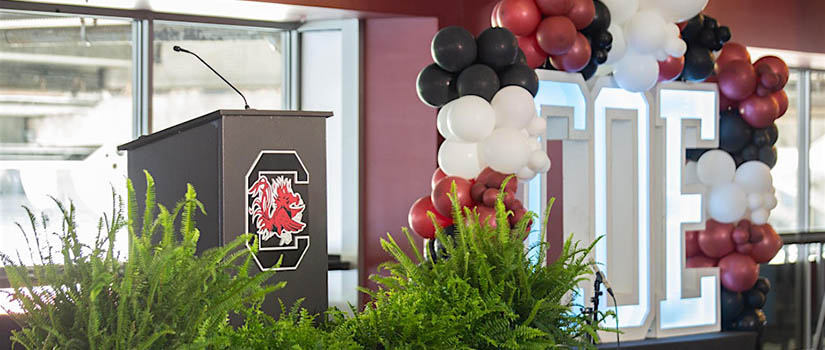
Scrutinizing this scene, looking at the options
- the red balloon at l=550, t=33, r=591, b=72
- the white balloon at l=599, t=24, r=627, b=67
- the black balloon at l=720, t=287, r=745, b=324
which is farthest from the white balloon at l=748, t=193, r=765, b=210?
the red balloon at l=550, t=33, r=591, b=72

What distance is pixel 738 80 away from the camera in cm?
562

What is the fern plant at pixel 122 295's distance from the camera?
1900mm

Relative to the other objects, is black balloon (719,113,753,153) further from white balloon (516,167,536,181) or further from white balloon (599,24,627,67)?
white balloon (516,167,536,181)

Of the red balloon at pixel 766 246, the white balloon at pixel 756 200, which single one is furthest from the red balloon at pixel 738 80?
the red balloon at pixel 766 246

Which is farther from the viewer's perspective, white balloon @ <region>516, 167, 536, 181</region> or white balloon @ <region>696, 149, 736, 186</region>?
white balloon @ <region>696, 149, 736, 186</region>

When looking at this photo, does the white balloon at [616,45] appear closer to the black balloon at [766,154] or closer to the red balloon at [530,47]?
the red balloon at [530,47]

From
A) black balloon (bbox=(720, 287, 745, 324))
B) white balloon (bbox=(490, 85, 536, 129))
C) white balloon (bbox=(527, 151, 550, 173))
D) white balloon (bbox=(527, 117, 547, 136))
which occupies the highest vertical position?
white balloon (bbox=(490, 85, 536, 129))

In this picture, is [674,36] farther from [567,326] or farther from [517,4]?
[567,326]

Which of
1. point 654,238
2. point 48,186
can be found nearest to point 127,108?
point 48,186

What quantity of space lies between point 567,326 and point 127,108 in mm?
3914

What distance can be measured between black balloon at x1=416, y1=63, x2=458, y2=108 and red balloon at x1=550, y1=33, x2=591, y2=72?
69cm

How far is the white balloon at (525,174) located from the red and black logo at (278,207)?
213 cm

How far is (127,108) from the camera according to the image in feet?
19.5

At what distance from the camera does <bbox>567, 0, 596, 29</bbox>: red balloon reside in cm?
481
